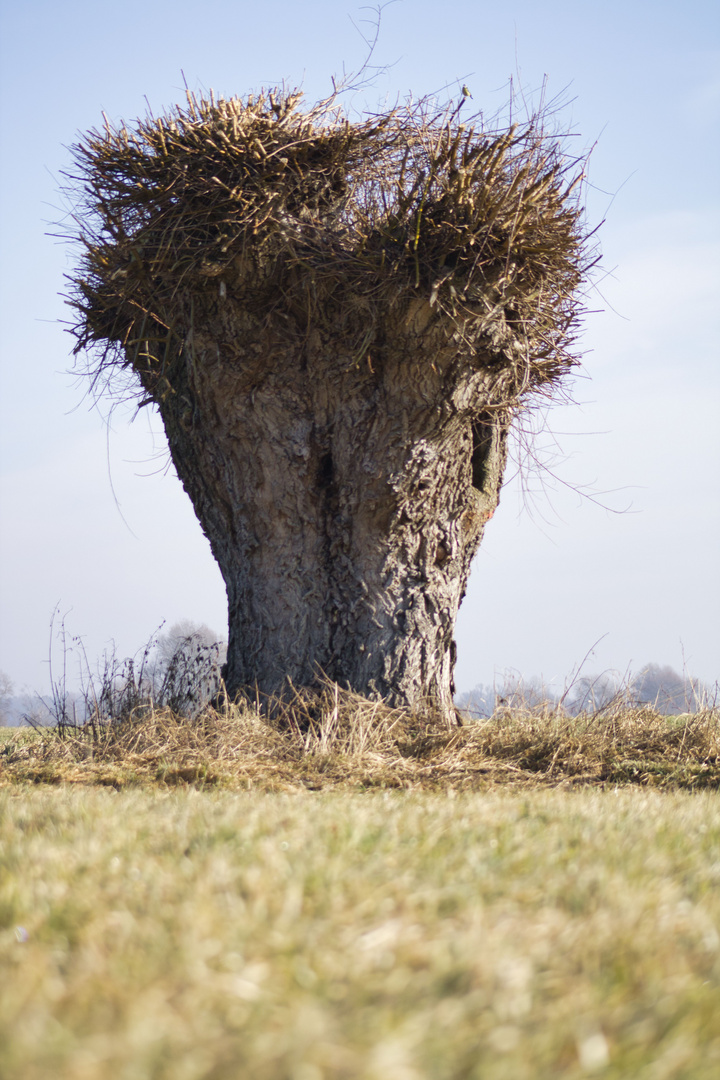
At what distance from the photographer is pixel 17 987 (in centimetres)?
146

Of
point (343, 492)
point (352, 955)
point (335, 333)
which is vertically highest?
point (335, 333)

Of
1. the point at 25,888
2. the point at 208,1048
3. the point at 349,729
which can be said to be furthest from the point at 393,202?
the point at 208,1048

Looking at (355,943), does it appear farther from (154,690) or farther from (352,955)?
(154,690)

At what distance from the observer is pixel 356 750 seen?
245 inches

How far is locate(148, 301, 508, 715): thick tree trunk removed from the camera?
7.18m

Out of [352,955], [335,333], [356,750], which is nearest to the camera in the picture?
[352,955]

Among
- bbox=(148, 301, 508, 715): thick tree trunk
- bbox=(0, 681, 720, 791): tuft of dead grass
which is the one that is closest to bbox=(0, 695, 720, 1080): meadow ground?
bbox=(0, 681, 720, 791): tuft of dead grass

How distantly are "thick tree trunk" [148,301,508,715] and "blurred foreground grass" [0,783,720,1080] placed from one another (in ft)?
14.6

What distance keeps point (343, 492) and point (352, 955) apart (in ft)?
19.5

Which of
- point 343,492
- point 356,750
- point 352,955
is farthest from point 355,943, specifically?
point 343,492

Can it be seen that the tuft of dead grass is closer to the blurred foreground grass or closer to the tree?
the tree

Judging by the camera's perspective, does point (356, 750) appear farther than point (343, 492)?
No

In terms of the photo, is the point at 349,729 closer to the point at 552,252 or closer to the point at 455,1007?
the point at 552,252

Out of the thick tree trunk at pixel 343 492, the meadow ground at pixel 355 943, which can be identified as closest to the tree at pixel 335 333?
the thick tree trunk at pixel 343 492
